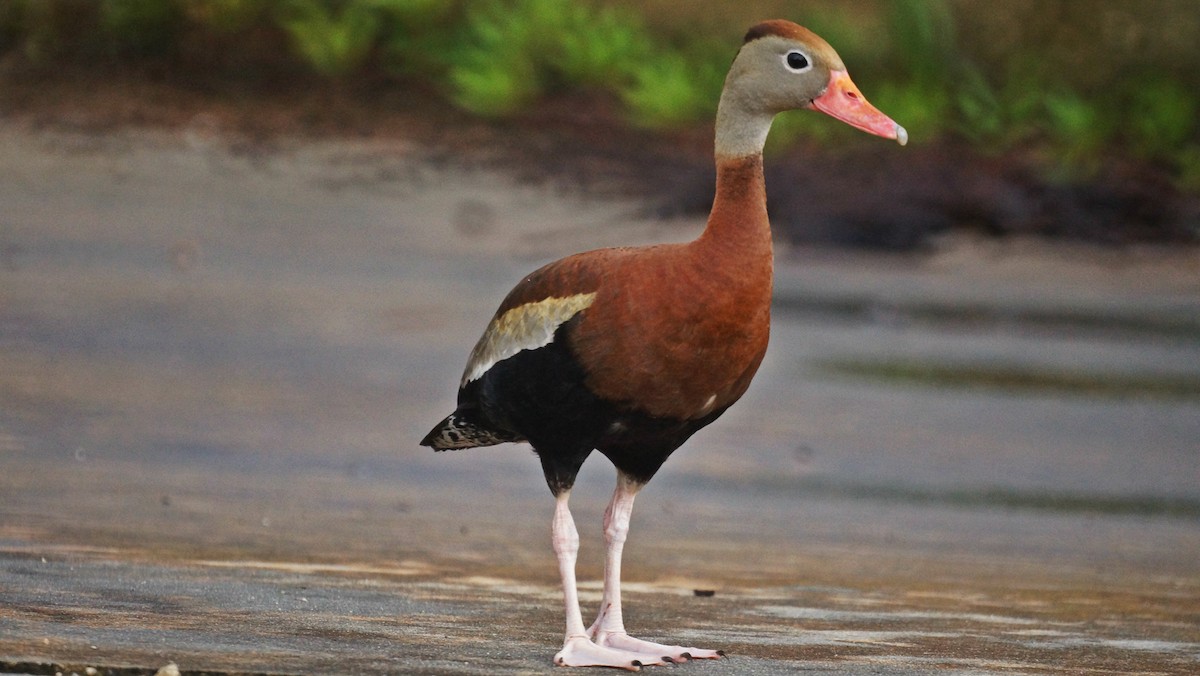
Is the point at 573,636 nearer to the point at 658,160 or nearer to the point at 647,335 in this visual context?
the point at 647,335

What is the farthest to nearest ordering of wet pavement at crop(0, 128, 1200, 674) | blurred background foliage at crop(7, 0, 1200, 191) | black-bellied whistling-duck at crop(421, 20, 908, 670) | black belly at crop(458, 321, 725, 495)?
1. blurred background foliage at crop(7, 0, 1200, 191)
2. wet pavement at crop(0, 128, 1200, 674)
3. black belly at crop(458, 321, 725, 495)
4. black-bellied whistling-duck at crop(421, 20, 908, 670)

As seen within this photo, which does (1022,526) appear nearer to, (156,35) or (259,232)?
(259,232)

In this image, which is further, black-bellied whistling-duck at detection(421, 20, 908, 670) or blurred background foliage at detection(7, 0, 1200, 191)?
blurred background foliage at detection(7, 0, 1200, 191)

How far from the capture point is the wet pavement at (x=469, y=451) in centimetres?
722

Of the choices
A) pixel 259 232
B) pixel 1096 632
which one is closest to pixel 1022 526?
pixel 1096 632

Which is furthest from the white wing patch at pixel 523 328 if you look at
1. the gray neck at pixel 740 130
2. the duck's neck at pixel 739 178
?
the gray neck at pixel 740 130

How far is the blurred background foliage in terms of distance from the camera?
58.1ft

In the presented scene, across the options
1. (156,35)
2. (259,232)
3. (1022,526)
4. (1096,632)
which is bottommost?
(1096,632)

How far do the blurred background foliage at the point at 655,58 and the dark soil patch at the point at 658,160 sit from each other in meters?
0.23

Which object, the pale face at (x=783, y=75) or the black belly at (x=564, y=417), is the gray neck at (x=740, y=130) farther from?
the black belly at (x=564, y=417)

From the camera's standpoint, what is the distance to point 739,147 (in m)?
6.86

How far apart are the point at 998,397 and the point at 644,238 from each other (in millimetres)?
3499

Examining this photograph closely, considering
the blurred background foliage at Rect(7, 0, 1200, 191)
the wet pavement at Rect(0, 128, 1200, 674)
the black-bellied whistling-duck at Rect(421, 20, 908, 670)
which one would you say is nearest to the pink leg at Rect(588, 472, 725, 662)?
the black-bellied whistling-duck at Rect(421, 20, 908, 670)

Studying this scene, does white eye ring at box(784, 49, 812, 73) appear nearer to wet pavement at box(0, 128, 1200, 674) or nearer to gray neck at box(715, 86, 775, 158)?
gray neck at box(715, 86, 775, 158)
